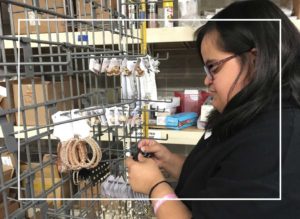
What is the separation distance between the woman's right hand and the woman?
0.20 metres

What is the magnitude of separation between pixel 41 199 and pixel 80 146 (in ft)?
0.43

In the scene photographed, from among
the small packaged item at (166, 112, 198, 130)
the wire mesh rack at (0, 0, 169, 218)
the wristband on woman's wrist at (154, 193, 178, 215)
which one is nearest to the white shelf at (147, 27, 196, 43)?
the wire mesh rack at (0, 0, 169, 218)

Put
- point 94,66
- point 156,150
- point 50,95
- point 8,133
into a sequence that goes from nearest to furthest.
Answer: point 8,133 < point 94,66 < point 156,150 < point 50,95

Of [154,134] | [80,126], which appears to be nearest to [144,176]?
[80,126]

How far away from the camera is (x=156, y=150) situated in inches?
34.6

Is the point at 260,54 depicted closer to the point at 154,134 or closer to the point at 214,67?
the point at 214,67

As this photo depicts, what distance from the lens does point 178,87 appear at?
62.0 inches

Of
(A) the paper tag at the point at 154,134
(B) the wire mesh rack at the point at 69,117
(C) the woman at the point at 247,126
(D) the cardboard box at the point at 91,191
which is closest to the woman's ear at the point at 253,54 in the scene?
(C) the woman at the point at 247,126

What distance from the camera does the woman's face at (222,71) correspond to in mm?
563

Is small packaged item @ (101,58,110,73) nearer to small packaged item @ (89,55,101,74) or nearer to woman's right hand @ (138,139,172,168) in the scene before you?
small packaged item @ (89,55,101,74)

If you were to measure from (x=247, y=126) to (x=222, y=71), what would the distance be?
12 cm

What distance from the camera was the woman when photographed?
482 millimetres

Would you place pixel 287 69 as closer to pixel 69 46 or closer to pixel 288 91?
pixel 288 91

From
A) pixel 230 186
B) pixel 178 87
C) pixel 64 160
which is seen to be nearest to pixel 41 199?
pixel 64 160
